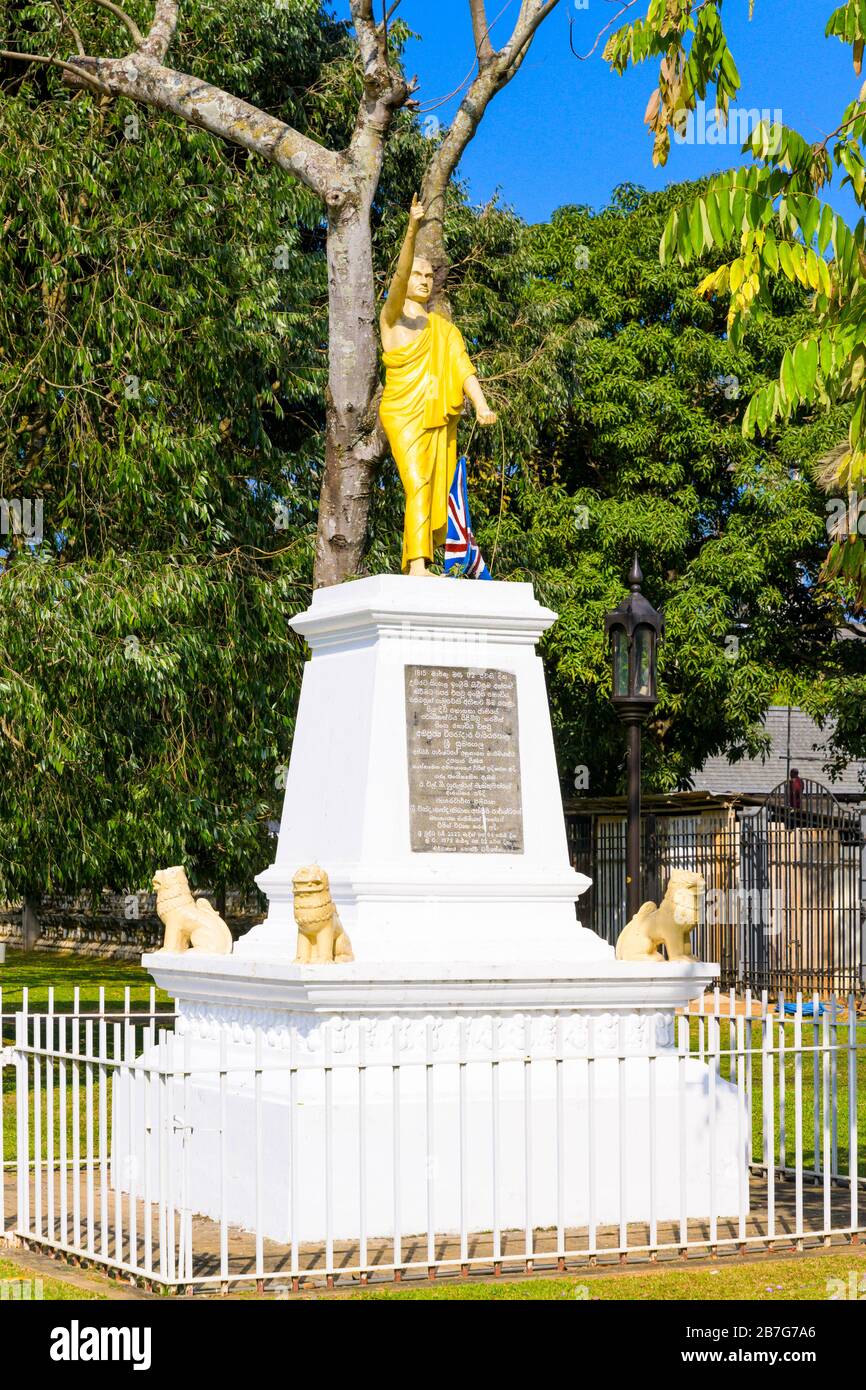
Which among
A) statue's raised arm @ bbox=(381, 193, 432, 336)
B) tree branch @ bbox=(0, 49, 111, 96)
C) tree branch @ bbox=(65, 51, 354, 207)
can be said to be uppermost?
tree branch @ bbox=(0, 49, 111, 96)

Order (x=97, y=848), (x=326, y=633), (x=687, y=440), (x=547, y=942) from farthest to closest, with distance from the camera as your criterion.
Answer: (x=687, y=440)
(x=97, y=848)
(x=326, y=633)
(x=547, y=942)

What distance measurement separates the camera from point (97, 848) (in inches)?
608

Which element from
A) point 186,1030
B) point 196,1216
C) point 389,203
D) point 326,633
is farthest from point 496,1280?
point 389,203

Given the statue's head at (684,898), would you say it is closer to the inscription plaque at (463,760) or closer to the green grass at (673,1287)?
the inscription plaque at (463,760)

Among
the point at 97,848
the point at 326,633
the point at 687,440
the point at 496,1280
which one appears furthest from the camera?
the point at 687,440

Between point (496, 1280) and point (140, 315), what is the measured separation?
33.0 ft

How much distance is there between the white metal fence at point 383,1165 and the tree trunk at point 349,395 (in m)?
6.27

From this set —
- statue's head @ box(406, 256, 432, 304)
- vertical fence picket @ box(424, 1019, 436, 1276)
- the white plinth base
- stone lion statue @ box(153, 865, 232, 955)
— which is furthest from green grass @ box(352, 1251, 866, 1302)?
statue's head @ box(406, 256, 432, 304)

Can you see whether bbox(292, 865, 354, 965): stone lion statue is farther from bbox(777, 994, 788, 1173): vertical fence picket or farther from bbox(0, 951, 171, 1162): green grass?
bbox(0, 951, 171, 1162): green grass

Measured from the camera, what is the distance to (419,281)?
466 inches

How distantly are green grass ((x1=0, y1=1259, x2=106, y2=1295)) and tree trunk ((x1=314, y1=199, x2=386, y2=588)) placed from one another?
8.23 meters

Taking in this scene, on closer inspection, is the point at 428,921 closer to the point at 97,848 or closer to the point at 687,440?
the point at 97,848

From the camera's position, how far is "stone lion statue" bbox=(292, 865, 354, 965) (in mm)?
9625

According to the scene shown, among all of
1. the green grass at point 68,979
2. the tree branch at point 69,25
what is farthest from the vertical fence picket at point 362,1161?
the green grass at point 68,979
